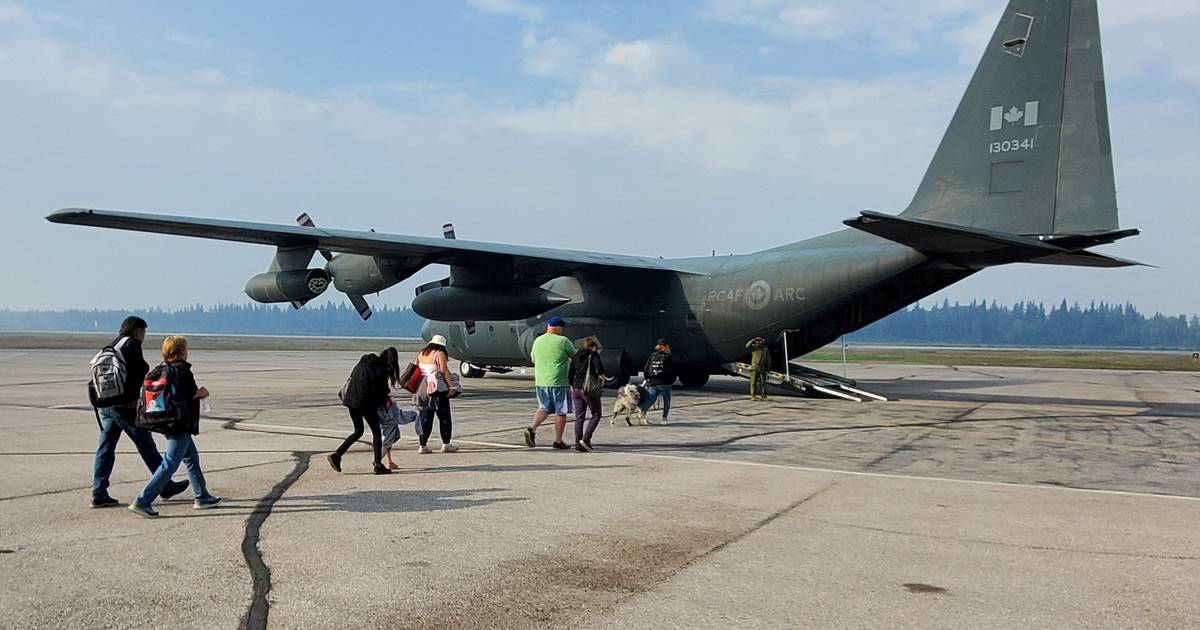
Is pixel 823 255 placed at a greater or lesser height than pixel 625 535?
greater

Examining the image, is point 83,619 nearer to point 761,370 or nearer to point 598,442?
point 598,442

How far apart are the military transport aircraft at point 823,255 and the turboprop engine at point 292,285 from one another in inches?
1.6

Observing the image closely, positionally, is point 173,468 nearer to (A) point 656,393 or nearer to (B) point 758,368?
(A) point 656,393

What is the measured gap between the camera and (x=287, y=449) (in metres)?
11.3

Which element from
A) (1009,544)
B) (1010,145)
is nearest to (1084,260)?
(1010,145)

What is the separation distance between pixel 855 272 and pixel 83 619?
54.9ft

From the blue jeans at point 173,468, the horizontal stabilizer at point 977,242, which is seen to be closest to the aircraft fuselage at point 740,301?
the horizontal stabilizer at point 977,242

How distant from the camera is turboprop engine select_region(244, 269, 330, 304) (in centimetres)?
2069

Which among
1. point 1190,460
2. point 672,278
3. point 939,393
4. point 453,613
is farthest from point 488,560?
point 939,393

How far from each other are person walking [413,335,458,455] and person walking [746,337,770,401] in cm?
1056

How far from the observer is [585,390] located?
1177cm

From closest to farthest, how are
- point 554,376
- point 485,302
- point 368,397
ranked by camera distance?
point 368,397, point 554,376, point 485,302

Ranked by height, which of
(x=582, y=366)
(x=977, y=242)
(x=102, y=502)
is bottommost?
(x=102, y=502)

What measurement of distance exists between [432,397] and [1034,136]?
12195 millimetres
